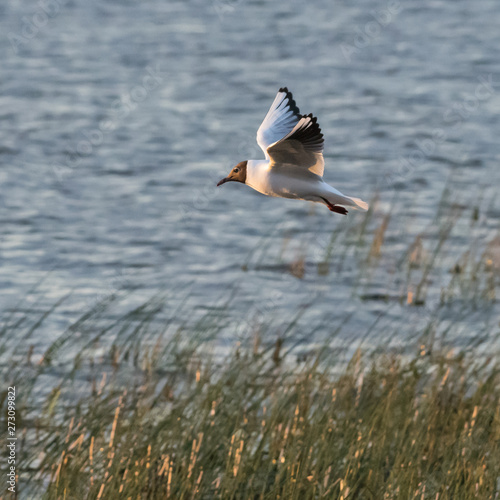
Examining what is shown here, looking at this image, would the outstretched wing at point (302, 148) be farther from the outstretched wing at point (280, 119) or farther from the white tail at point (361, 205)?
the outstretched wing at point (280, 119)

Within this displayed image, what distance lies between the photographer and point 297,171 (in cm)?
420

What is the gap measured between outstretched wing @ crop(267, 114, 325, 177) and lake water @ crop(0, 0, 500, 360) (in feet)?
27.2

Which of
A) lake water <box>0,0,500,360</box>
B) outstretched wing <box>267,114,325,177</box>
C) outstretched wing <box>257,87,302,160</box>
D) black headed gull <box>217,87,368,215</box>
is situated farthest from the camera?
lake water <box>0,0,500,360</box>

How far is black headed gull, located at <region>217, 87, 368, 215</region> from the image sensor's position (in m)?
3.98

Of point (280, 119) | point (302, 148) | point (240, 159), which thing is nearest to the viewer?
point (302, 148)

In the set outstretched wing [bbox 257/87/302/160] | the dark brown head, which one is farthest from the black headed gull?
outstretched wing [bbox 257/87/302/160]

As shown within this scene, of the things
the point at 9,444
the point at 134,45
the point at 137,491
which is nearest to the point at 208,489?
the point at 137,491

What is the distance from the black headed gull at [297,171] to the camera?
13.1ft

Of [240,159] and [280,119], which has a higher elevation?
[280,119]

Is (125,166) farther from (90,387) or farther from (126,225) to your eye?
(90,387)

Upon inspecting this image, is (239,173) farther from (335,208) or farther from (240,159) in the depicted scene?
(240,159)

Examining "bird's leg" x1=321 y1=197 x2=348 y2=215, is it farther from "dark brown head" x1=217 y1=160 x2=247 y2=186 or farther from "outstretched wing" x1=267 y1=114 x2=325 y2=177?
"dark brown head" x1=217 y1=160 x2=247 y2=186

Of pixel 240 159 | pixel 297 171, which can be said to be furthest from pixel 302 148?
pixel 240 159

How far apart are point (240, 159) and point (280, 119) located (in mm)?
15989
